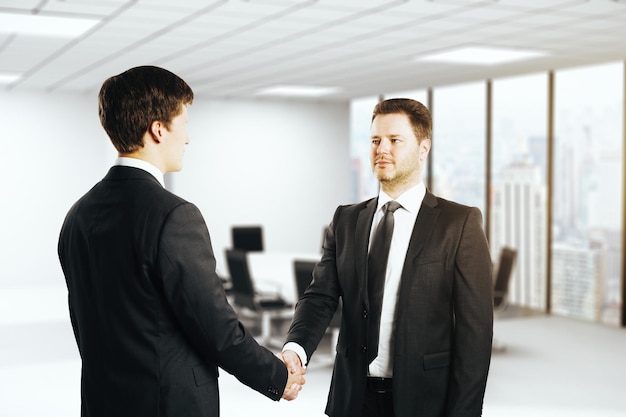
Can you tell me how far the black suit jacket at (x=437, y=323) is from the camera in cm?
213

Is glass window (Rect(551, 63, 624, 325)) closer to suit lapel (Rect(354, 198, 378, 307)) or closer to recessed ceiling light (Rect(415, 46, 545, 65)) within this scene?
recessed ceiling light (Rect(415, 46, 545, 65))

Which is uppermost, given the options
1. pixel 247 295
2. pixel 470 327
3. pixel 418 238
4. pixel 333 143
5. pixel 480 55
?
pixel 480 55

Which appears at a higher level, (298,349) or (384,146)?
(384,146)

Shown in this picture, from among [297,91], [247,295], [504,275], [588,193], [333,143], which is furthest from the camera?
[333,143]

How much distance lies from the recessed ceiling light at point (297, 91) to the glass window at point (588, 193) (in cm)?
340

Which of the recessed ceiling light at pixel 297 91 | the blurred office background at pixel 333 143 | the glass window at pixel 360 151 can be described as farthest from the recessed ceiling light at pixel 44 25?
the glass window at pixel 360 151

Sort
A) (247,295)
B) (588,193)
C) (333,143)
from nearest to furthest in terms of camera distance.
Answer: (247,295) → (588,193) → (333,143)

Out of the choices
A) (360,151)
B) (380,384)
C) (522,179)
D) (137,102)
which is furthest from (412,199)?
(360,151)

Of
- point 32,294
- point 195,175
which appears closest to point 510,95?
point 195,175

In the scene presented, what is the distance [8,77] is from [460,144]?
601 centimetres

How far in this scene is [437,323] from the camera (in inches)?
85.2

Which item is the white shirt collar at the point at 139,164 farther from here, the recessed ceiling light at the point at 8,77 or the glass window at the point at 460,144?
the glass window at the point at 460,144

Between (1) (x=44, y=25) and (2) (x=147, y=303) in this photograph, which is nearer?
(2) (x=147, y=303)

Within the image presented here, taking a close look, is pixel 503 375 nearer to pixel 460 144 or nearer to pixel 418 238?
pixel 418 238
